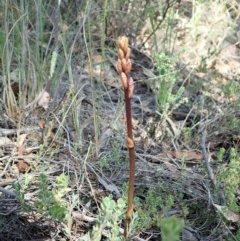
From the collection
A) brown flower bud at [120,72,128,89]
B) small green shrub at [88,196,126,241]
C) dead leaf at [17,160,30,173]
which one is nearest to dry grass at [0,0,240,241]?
dead leaf at [17,160,30,173]

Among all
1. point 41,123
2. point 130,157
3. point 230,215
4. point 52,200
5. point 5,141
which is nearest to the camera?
point 130,157

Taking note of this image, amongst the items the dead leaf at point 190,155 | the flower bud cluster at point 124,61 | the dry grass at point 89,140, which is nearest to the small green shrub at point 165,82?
the dry grass at point 89,140

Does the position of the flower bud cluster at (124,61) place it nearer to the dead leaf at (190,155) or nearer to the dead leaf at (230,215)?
the dead leaf at (230,215)

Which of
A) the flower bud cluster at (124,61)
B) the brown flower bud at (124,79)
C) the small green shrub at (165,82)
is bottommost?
the small green shrub at (165,82)

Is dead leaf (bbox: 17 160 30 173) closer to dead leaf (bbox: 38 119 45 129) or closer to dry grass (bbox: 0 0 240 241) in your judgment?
dry grass (bbox: 0 0 240 241)

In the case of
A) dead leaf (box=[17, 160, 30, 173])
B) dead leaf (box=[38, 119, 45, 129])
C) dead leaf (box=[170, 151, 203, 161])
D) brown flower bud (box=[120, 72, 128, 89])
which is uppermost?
brown flower bud (box=[120, 72, 128, 89])

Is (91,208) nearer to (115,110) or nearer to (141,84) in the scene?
(115,110)

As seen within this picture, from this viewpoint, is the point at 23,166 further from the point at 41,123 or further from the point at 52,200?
the point at 52,200

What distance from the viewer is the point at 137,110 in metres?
2.48

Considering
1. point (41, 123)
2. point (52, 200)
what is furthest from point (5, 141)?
point (52, 200)

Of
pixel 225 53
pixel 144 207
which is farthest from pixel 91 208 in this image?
pixel 225 53

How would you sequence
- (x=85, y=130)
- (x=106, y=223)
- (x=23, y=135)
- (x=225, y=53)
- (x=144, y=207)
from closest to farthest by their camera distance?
(x=106, y=223)
(x=144, y=207)
(x=23, y=135)
(x=85, y=130)
(x=225, y=53)

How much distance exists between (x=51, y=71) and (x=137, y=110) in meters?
0.62

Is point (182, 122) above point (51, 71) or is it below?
below
